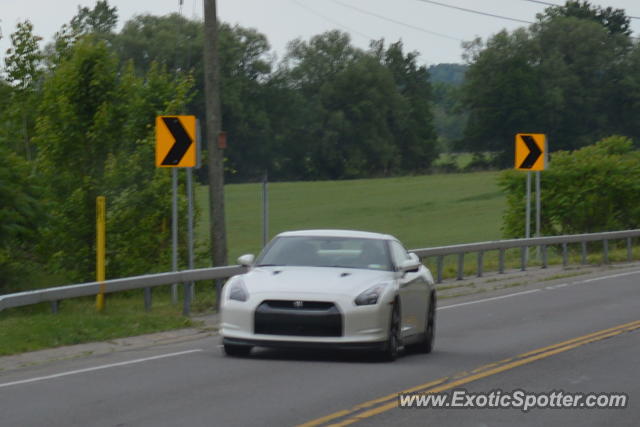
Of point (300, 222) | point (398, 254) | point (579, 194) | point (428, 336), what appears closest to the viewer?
point (398, 254)

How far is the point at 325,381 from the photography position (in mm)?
11570

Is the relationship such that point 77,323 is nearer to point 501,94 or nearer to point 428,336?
point 428,336

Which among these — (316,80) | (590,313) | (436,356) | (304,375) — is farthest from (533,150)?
(316,80)

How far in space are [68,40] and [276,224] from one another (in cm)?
3241

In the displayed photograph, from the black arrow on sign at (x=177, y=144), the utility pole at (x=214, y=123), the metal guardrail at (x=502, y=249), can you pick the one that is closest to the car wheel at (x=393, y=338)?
the black arrow on sign at (x=177, y=144)

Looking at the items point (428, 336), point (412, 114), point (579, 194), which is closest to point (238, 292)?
point (428, 336)

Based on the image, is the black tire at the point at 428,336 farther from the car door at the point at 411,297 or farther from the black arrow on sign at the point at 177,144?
the black arrow on sign at the point at 177,144

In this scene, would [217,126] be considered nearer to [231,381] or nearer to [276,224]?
[231,381]

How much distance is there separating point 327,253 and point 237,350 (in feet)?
5.10

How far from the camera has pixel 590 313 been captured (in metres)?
19.4

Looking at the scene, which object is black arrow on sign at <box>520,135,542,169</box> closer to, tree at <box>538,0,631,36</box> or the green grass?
the green grass

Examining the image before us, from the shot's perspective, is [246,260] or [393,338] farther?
[246,260]

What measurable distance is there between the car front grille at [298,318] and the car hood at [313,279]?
0.15 meters

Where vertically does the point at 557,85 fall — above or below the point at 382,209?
above
